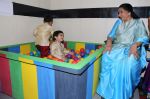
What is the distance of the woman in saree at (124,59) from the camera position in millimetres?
1552

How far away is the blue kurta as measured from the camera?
5.09ft

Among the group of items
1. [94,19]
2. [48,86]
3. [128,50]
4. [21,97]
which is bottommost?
[21,97]

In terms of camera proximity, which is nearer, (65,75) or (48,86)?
(65,75)

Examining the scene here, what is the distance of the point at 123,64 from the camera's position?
156cm

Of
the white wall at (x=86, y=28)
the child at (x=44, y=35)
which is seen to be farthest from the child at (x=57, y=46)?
the white wall at (x=86, y=28)

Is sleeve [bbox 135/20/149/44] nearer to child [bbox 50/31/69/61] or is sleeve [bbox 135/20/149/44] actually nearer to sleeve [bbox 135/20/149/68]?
sleeve [bbox 135/20/149/68]

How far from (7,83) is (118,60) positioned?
1.34 meters

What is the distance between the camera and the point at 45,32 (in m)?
2.26

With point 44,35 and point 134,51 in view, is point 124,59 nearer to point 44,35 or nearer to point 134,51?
point 134,51

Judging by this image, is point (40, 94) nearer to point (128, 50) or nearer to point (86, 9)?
point (128, 50)

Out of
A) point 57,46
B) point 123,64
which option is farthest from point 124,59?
point 57,46

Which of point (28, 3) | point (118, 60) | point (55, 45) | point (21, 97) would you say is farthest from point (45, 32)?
point (118, 60)

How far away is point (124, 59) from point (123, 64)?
2.4 inches

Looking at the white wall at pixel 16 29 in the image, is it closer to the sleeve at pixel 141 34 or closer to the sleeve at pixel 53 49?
the sleeve at pixel 53 49
